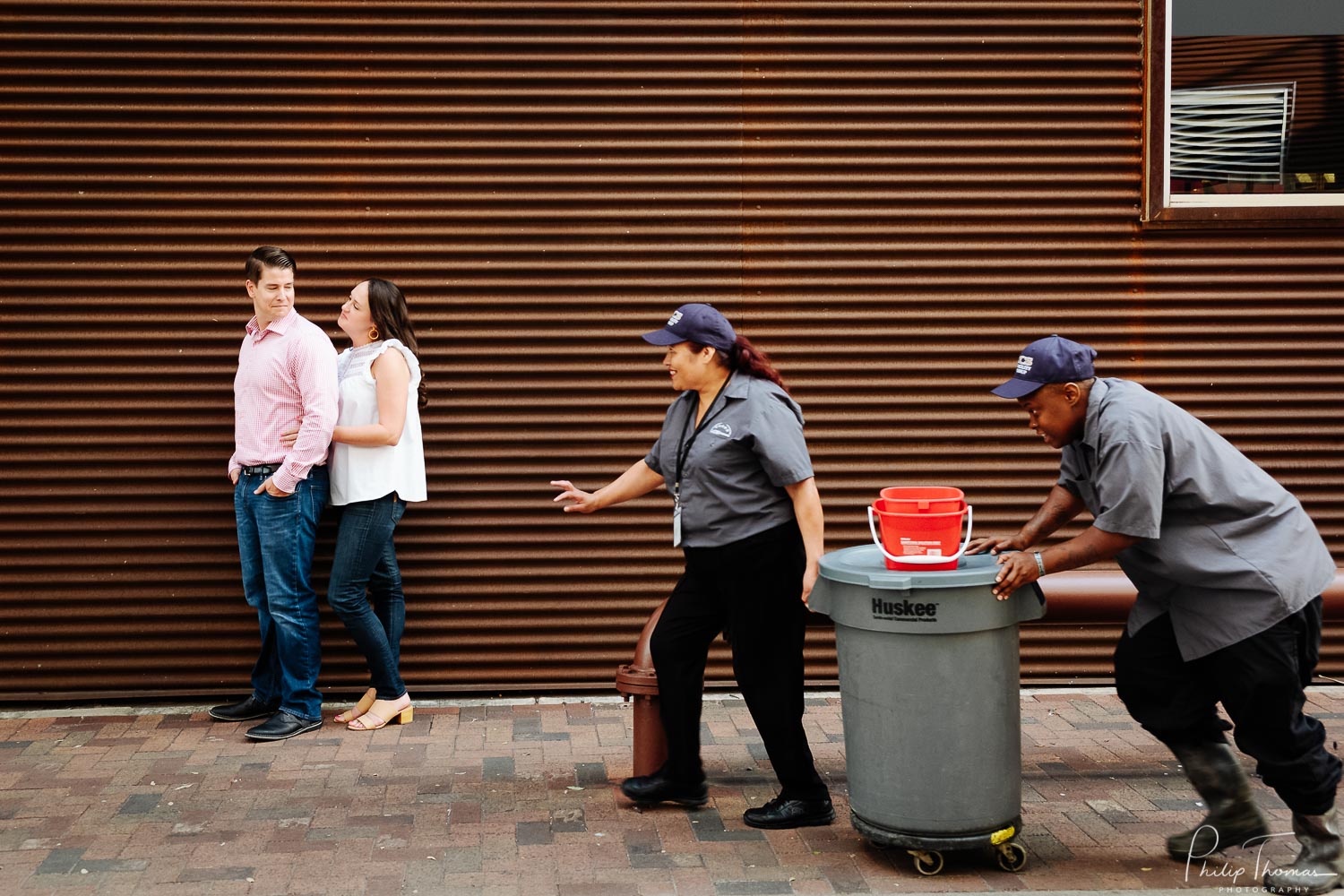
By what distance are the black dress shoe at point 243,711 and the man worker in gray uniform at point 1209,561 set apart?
3583 mm

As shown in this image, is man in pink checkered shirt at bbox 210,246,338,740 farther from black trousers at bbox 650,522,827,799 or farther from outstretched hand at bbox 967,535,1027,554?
outstretched hand at bbox 967,535,1027,554

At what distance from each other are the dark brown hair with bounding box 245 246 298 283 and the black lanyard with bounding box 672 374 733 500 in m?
2.08

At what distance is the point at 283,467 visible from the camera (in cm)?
561

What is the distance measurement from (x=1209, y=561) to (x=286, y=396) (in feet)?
12.3

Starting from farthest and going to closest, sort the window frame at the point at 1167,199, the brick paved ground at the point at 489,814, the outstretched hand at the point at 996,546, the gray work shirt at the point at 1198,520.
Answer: the window frame at the point at 1167,199 → the outstretched hand at the point at 996,546 → the brick paved ground at the point at 489,814 → the gray work shirt at the point at 1198,520

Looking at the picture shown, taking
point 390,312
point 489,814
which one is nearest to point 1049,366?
point 489,814

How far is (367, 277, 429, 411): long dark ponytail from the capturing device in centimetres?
577

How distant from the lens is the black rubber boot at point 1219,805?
4.28 meters

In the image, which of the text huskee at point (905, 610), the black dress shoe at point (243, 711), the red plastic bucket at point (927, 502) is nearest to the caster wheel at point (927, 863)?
the text huskee at point (905, 610)

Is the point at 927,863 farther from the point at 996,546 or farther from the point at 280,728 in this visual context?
the point at 280,728

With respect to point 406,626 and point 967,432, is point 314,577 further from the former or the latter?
point 967,432

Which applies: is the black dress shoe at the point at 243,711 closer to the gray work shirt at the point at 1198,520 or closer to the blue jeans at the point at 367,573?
the blue jeans at the point at 367,573

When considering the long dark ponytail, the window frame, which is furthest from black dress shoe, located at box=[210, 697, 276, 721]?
the window frame

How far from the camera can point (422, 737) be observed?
575 centimetres
